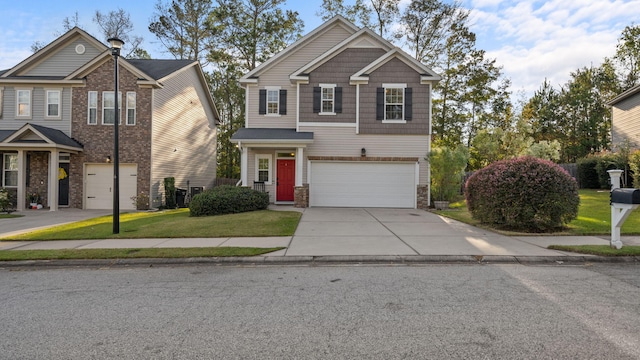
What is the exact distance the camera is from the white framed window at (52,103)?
1606 cm

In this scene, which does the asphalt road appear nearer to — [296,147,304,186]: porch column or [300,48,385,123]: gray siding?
[296,147,304,186]: porch column

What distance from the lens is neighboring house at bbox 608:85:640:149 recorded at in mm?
20188

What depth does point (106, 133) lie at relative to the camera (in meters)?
15.9

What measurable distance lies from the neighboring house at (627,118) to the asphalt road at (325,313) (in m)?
20.9

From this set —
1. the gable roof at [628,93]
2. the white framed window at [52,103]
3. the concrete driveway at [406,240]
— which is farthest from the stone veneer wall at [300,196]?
the gable roof at [628,93]

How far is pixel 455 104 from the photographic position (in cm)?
2866

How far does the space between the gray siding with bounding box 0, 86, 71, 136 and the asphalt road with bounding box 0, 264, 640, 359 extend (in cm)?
1334

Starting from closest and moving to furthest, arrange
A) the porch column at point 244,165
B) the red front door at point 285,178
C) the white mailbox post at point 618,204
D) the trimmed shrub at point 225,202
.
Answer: the white mailbox post at point 618,204, the trimmed shrub at point 225,202, the porch column at point 244,165, the red front door at point 285,178

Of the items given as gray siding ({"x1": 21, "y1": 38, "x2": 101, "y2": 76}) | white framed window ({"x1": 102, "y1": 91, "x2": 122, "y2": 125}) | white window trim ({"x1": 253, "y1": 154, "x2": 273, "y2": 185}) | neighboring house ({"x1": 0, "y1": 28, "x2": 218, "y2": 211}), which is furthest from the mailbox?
gray siding ({"x1": 21, "y1": 38, "x2": 101, "y2": 76})

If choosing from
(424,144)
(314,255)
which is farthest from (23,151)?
(424,144)

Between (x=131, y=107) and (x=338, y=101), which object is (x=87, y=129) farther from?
(x=338, y=101)

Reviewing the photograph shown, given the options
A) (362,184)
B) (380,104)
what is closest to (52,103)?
(362,184)

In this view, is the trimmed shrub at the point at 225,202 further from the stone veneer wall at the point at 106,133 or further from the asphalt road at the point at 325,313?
the asphalt road at the point at 325,313

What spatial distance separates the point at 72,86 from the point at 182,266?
1491 centimetres
